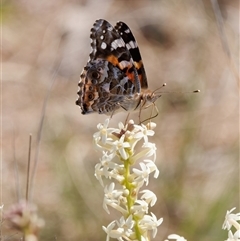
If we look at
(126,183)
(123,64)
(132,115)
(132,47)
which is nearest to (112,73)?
(123,64)

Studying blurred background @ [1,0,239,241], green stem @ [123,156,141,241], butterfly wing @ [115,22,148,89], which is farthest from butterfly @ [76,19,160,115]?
green stem @ [123,156,141,241]

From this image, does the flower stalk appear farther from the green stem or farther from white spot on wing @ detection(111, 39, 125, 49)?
white spot on wing @ detection(111, 39, 125, 49)

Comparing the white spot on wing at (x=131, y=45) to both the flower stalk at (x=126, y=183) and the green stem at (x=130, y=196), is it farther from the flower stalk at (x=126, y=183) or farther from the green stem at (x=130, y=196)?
the green stem at (x=130, y=196)

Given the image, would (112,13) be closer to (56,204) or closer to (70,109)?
(70,109)

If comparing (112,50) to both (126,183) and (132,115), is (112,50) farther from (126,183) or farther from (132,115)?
(132,115)

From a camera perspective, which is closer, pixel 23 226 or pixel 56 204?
pixel 23 226

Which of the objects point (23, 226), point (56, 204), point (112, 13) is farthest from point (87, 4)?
point (23, 226)

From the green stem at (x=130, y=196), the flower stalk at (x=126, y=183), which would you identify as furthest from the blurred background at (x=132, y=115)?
the green stem at (x=130, y=196)
